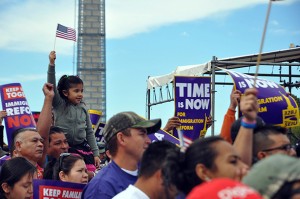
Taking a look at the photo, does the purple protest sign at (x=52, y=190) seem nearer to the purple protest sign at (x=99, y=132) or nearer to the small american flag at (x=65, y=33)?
the small american flag at (x=65, y=33)

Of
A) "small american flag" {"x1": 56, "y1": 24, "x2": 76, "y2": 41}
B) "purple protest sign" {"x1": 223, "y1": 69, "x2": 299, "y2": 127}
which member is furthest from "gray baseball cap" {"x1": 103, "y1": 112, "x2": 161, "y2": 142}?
"small american flag" {"x1": 56, "y1": 24, "x2": 76, "y2": 41}

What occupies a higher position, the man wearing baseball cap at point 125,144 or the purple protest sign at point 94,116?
the man wearing baseball cap at point 125,144

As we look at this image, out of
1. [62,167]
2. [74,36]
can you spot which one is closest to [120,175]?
[62,167]

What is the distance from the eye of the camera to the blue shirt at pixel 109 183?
4.63 meters

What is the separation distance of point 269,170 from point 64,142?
14.5 feet

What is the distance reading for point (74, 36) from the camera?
32.6 ft

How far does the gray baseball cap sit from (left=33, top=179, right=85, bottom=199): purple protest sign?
0.59 meters

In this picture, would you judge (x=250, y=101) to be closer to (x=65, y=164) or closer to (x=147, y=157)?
(x=147, y=157)

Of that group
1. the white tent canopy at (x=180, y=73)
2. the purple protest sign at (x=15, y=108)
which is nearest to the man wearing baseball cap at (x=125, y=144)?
the purple protest sign at (x=15, y=108)

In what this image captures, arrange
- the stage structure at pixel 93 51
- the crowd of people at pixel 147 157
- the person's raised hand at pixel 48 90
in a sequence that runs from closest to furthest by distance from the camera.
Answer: the crowd of people at pixel 147 157 < the person's raised hand at pixel 48 90 < the stage structure at pixel 93 51

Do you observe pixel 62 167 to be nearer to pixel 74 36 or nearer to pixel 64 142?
pixel 64 142

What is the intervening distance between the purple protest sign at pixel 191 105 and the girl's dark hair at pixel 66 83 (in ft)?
11.9

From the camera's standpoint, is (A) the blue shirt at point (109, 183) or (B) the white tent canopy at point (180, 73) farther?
(B) the white tent canopy at point (180, 73)

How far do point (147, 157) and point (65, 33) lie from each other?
5807mm
